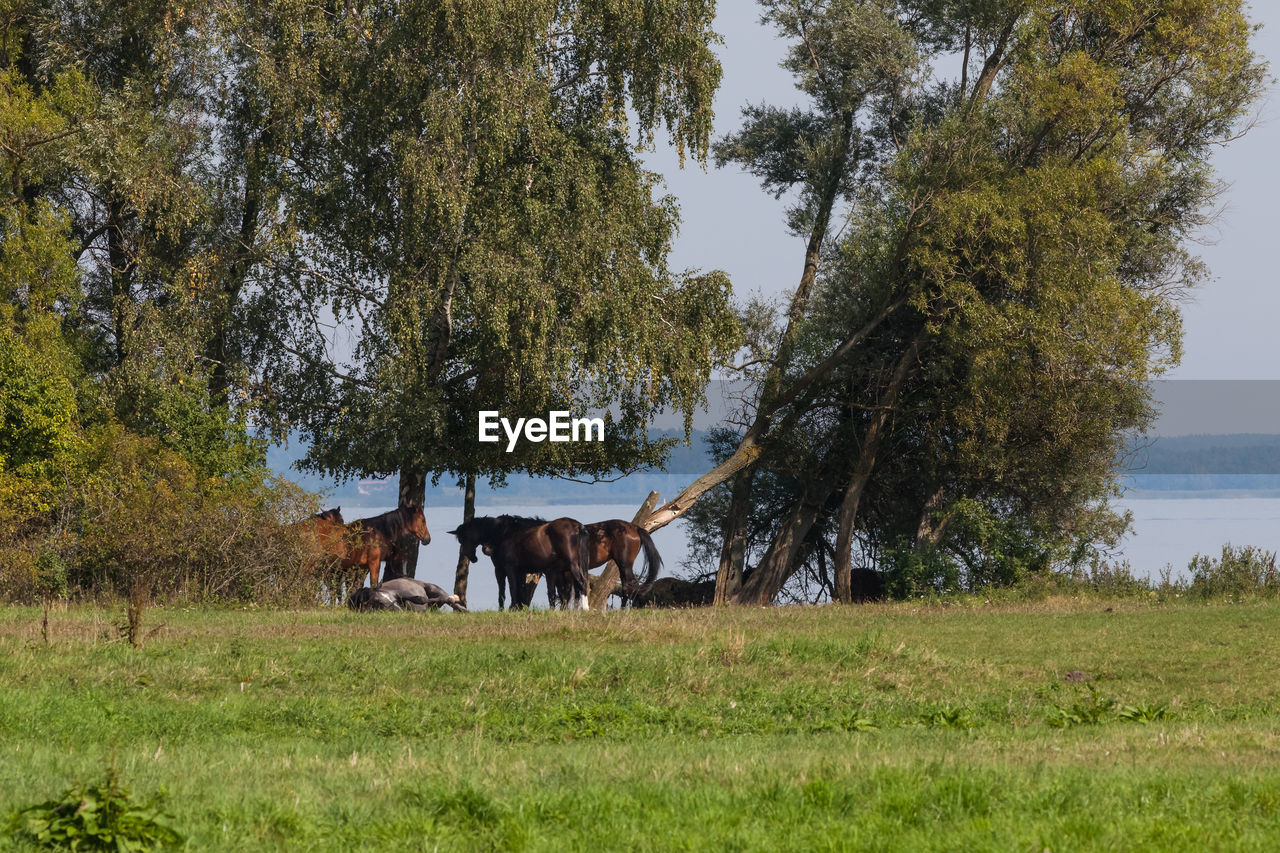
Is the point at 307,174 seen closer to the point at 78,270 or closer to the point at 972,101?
the point at 78,270

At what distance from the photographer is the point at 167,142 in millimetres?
32500

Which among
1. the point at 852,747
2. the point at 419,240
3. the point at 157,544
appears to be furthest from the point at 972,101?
the point at 852,747

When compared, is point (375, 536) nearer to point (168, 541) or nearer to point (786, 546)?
point (168, 541)

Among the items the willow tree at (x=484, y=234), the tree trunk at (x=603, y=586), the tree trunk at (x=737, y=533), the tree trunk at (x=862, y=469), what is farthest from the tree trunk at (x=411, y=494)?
the tree trunk at (x=862, y=469)

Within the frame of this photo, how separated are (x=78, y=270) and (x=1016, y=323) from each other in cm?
2220

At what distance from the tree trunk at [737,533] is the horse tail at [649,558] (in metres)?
4.92

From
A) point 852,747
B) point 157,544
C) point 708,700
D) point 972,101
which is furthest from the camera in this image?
point 972,101

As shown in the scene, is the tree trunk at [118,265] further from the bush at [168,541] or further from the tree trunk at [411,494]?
the tree trunk at [411,494]

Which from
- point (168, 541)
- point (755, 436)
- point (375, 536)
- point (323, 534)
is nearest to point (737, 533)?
point (755, 436)

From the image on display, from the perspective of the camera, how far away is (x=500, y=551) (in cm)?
2948

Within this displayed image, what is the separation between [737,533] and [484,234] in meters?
11.3

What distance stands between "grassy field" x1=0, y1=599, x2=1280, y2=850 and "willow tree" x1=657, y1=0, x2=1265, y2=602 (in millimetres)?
7836

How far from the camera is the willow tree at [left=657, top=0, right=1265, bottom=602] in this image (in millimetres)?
30016

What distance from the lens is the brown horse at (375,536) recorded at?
27.2 meters
